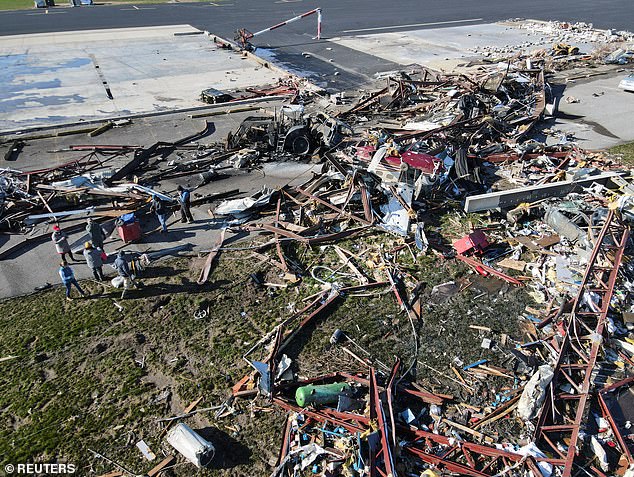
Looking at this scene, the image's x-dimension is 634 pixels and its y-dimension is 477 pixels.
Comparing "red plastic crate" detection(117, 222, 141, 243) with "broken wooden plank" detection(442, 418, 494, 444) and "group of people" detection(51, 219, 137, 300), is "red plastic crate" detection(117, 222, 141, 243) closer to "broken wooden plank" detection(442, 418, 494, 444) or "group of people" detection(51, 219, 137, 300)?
"group of people" detection(51, 219, 137, 300)

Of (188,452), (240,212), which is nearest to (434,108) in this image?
(240,212)

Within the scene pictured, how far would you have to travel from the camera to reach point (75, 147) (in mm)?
17438

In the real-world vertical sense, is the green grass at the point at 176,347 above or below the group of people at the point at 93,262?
below

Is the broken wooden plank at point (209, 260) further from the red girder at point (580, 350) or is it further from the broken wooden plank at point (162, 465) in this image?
the red girder at point (580, 350)

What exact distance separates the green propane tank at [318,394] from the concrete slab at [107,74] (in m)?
17.5

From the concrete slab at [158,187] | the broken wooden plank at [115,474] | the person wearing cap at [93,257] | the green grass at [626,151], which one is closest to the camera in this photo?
the broken wooden plank at [115,474]

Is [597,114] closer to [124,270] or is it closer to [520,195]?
[520,195]

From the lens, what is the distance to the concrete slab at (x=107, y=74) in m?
21.6

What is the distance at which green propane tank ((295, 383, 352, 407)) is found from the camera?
769 centimetres

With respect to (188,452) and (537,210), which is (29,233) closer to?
(188,452)

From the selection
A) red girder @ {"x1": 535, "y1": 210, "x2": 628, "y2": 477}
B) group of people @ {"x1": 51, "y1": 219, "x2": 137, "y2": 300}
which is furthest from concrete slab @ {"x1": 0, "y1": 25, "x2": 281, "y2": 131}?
red girder @ {"x1": 535, "y1": 210, "x2": 628, "y2": 477}

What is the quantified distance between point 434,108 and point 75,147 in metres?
14.6

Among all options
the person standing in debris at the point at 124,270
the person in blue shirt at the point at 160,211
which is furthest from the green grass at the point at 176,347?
the person in blue shirt at the point at 160,211
